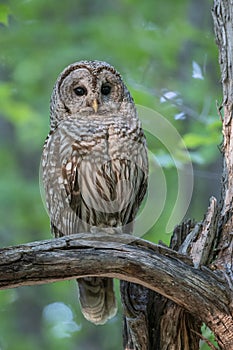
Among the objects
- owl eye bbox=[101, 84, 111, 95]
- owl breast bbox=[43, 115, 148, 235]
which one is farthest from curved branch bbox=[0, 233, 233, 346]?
owl eye bbox=[101, 84, 111, 95]

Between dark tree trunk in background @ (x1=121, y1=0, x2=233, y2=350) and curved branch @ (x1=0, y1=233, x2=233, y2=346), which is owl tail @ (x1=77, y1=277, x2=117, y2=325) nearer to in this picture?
dark tree trunk in background @ (x1=121, y1=0, x2=233, y2=350)

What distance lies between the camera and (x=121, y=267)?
2969 mm

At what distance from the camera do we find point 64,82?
3.96m

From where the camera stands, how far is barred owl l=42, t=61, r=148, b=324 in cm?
375

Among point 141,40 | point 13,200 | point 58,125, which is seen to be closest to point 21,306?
point 13,200

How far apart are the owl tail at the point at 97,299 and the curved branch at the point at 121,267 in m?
0.81

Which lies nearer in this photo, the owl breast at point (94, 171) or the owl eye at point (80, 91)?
the owl breast at point (94, 171)

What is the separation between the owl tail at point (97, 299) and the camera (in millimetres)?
3877

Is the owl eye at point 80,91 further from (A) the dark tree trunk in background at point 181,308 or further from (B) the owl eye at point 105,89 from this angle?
(A) the dark tree trunk in background at point 181,308

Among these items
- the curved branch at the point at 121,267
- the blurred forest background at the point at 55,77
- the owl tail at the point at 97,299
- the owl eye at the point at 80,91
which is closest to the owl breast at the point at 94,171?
the owl eye at the point at 80,91

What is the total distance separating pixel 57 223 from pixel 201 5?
4.88 meters

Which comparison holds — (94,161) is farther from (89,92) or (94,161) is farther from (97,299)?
(97,299)

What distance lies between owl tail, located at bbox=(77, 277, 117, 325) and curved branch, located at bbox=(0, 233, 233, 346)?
814mm

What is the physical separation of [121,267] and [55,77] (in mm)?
4441
